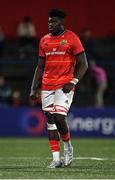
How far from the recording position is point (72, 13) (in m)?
27.3

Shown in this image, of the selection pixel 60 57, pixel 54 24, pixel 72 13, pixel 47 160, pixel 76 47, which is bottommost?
pixel 72 13

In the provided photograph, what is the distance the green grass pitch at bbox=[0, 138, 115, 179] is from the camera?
10484 mm

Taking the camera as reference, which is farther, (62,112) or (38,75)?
(38,75)

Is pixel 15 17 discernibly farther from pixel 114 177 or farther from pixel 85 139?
pixel 114 177

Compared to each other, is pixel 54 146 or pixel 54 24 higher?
pixel 54 24

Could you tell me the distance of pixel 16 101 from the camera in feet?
71.9

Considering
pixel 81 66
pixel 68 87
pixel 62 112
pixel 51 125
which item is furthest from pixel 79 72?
pixel 51 125

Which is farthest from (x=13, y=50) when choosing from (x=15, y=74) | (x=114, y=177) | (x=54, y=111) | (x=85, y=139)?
(x=114, y=177)

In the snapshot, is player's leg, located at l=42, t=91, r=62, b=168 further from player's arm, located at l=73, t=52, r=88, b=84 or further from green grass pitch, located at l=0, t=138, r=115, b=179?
player's arm, located at l=73, t=52, r=88, b=84

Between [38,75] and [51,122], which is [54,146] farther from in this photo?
[38,75]

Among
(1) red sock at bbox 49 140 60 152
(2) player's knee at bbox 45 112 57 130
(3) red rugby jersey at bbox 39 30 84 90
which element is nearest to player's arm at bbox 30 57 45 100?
(3) red rugby jersey at bbox 39 30 84 90

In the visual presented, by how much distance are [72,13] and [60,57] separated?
15.6 metres

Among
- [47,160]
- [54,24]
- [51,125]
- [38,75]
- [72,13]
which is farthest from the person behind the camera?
[72,13]

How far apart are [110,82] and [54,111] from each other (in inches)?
425
